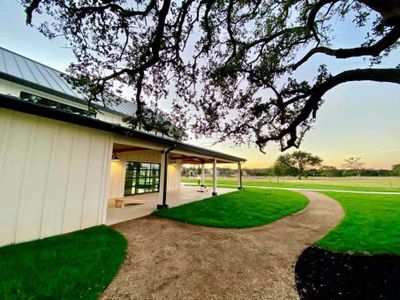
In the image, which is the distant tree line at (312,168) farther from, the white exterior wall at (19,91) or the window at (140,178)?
the white exterior wall at (19,91)

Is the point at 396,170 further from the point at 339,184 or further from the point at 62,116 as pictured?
the point at 62,116

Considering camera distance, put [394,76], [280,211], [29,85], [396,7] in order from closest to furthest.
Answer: [396,7] < [394,76] < [29,85] < [280,211]

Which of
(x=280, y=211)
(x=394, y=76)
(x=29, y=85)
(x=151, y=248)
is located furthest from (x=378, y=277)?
(x=29, y=85)

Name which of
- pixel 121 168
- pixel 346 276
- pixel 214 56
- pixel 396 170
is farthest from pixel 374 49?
pixel 396 170

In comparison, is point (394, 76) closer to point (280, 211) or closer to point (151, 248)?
point (151, 248)

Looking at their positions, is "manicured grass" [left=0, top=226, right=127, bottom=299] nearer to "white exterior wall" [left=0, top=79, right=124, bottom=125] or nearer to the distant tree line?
"white exterior wall" [left=0, top=79, right=124, bottom=125]

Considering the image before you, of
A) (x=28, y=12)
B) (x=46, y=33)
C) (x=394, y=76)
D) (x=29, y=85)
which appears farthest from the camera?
(x=29, y=85)

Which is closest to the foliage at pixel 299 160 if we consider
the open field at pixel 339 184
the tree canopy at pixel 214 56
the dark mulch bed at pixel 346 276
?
the open field at pixel 339 184

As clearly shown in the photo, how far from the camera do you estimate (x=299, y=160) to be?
5328 centimetres

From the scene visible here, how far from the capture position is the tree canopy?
4590mm

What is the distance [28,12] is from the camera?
388 cm

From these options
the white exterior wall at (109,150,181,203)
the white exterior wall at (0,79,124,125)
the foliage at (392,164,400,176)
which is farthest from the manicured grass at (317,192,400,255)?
the foliage at (392,164,400,176)

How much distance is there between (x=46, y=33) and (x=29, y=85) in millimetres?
5615

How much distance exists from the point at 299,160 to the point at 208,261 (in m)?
56.9
